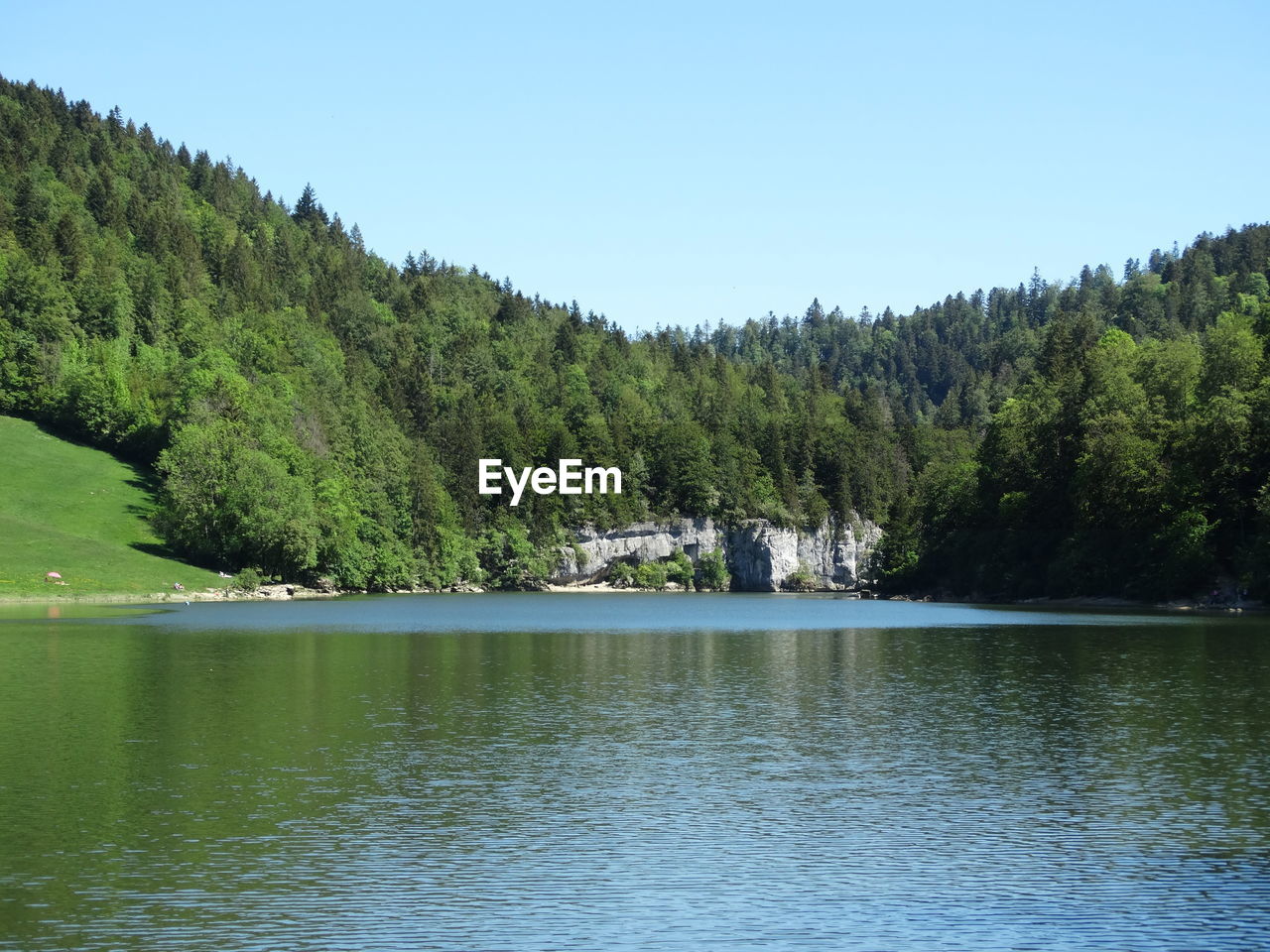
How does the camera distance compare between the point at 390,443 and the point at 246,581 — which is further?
the point at 390,443

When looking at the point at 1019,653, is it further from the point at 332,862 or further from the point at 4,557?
the point at 4,557

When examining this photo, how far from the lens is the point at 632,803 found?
97.1ft

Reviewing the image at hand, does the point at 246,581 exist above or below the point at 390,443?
below

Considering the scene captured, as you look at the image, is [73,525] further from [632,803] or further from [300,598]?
[632,803]

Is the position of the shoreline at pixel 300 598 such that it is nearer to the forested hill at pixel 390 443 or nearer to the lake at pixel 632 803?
the forested hill at pixel 390 443

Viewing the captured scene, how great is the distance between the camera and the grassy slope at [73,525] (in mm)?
111438

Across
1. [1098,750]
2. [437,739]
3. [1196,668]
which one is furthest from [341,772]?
[1196,668]

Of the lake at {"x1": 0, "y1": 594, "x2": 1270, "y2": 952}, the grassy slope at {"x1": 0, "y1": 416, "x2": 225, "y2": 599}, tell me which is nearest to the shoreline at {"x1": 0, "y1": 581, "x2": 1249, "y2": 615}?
the grassy slope at {"x1": 0, "y1": 416, "x2": 225, "y2": 599}

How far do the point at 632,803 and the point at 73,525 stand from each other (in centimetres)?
11032

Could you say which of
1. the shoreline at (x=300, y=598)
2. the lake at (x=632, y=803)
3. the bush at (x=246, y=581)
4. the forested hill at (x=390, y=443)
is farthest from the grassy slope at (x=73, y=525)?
the lake at (x=632, y=803)

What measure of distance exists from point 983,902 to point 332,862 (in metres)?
11.4

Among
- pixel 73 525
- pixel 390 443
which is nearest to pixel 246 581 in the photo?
pixel 73 525

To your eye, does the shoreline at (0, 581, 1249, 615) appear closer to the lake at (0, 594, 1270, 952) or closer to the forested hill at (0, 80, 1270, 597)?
the forested hill at (0, 80, 1270, 597)

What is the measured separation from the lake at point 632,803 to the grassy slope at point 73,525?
54.8 meters
